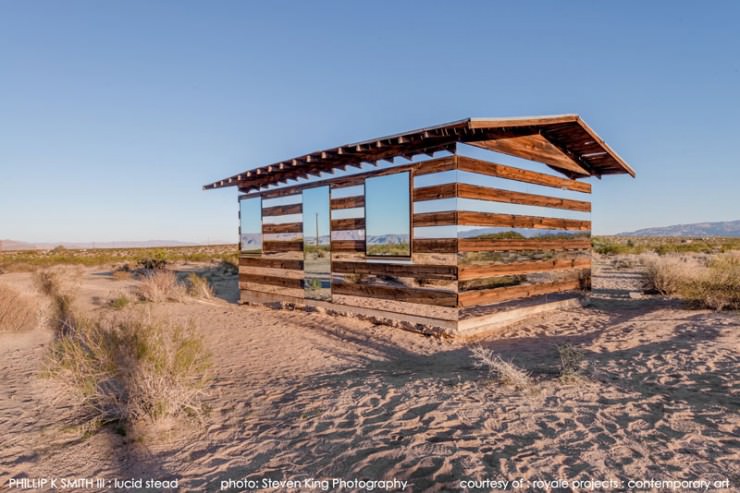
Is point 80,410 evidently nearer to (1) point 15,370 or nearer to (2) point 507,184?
(1) point 15,370

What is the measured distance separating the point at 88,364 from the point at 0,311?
5.42 metres

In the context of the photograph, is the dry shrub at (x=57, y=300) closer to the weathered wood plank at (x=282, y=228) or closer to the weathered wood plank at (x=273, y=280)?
the weathered wood plank at (x=273, y=280)

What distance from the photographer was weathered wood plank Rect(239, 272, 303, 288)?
9.86 metres

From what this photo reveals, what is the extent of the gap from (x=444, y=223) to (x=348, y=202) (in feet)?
7.90

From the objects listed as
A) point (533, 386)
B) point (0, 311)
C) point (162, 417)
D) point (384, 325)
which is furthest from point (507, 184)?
point (0, 311)

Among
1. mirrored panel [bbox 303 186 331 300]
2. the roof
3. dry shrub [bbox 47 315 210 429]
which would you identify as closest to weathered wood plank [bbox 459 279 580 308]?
the roof

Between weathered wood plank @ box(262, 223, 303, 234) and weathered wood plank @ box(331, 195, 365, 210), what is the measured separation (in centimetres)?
130

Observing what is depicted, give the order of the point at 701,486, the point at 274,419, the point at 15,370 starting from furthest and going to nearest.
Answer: the point at 15,370 → the point at 274,419 → the point at 701,486

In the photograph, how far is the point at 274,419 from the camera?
12.6ft

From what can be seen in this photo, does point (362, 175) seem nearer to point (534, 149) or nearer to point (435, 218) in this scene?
point (435, 218)

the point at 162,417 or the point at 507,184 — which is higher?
the point at 507,184

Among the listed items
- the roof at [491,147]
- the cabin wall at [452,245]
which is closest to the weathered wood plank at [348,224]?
the cabin wall at [452,245]

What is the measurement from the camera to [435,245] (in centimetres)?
698

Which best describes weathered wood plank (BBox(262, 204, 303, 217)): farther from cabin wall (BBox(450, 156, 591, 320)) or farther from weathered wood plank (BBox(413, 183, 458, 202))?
cabin wall (BBox(450, 156, 591, 320))
